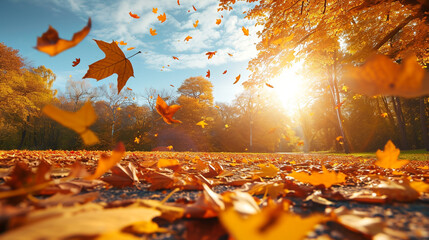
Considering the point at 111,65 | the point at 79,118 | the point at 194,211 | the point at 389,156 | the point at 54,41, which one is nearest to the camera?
the point at 194,211

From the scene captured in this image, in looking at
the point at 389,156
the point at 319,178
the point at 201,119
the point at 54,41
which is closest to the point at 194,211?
the point at 319,178

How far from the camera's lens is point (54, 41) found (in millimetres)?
847

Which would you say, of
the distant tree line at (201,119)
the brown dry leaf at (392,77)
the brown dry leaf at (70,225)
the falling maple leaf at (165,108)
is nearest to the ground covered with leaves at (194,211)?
the brown dry leaf at (70,225)

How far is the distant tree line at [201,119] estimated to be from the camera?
18375 mm

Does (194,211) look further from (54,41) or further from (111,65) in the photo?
(111,65)

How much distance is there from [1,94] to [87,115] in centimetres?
2224

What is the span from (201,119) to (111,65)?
2169cm

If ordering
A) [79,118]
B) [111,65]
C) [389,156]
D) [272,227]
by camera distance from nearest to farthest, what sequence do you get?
[272,227], [79,118], [389,156], [111,65]

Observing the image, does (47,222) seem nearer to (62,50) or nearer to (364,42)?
(62,50)

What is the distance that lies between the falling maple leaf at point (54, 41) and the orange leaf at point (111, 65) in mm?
316

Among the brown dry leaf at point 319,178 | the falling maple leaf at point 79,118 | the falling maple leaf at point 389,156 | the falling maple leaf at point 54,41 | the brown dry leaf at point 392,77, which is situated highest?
the falling maple leaf at point 54,41

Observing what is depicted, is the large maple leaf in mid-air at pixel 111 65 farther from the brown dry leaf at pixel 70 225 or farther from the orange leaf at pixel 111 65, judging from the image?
the brown dry leaf at pixel 70 225

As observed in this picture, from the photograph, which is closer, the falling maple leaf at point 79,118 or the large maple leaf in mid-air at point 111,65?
the falling maple leaf at point 79,118

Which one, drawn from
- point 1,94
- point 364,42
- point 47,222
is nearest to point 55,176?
point 47,222
